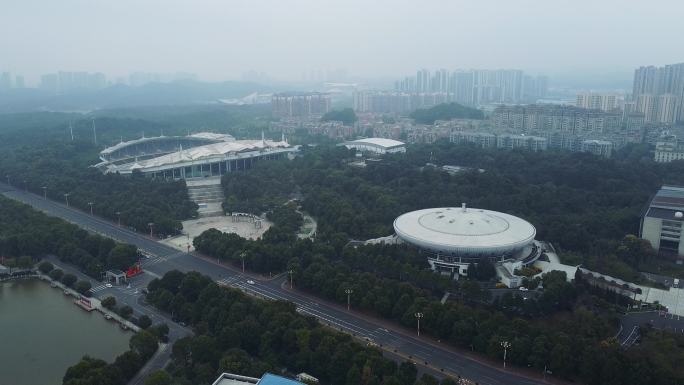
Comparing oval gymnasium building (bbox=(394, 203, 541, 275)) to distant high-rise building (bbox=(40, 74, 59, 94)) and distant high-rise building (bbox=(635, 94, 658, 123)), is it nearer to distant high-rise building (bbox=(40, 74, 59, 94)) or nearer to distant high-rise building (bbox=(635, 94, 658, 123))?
distant high-rise building (bbox=(635, 94, 658, 123))

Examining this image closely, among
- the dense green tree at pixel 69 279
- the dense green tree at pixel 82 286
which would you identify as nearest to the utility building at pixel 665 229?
the dense green tree at pixel 82 286

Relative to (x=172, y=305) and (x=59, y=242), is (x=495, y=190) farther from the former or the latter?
(x=59, y=242)

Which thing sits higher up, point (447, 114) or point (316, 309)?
point (447, 114)

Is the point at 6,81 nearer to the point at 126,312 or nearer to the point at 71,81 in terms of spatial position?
the point at 71,81

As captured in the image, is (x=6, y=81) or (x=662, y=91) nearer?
(x=662, y=91)

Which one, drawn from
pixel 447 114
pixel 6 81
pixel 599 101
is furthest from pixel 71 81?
pixel 599 101

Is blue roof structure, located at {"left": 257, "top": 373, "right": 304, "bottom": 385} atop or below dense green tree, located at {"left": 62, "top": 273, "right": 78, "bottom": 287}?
atop

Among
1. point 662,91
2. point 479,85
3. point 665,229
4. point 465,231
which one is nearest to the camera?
point 465,231

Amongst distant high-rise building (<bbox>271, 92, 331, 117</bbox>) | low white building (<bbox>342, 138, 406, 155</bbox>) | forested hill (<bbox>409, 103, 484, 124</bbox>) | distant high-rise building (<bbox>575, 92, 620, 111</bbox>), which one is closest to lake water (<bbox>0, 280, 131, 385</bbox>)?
low white building (<bbox>342, 138, 406, 155</bbox>)
